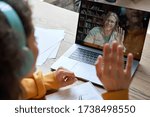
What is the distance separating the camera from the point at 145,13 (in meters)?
1.12

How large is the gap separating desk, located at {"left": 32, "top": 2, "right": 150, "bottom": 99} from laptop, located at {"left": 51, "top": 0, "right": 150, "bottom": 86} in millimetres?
36

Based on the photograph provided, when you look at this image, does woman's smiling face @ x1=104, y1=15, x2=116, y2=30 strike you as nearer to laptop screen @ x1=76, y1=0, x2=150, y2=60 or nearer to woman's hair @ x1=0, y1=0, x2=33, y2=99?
laptop screen @ x1=76, y1=0, x2=150, y2=60

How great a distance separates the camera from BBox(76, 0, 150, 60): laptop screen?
1.14 metres

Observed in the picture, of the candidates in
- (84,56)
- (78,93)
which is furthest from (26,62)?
(84,56)

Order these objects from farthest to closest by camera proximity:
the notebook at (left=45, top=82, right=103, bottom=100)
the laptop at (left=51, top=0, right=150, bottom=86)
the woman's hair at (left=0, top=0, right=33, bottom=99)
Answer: the laptop at (left=51, top=0, right=150, bottom=86) → the notebook at (left=45, top=82, right=103, bottom=100) → the woman's hair at (left=0, top=0, right=33, bottom=99)

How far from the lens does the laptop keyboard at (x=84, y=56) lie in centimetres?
119

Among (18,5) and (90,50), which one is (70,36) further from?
(18,5)

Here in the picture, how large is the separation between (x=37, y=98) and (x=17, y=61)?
0.43 metres

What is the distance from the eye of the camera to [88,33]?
1242 millimetres

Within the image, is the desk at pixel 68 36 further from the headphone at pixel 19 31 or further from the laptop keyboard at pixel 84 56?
the headphone at pixel 19 31

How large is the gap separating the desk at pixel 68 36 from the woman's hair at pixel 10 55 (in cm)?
29

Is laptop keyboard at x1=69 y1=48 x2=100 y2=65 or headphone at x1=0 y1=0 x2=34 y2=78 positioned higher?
headphone at x1=0 y1=0 x2=34 y2=78

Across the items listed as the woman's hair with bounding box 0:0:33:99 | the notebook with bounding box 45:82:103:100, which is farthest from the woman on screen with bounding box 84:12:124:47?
the woman's hair with bounding box 0:0:33:99

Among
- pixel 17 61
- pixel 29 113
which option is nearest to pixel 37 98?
pixel 29 113
